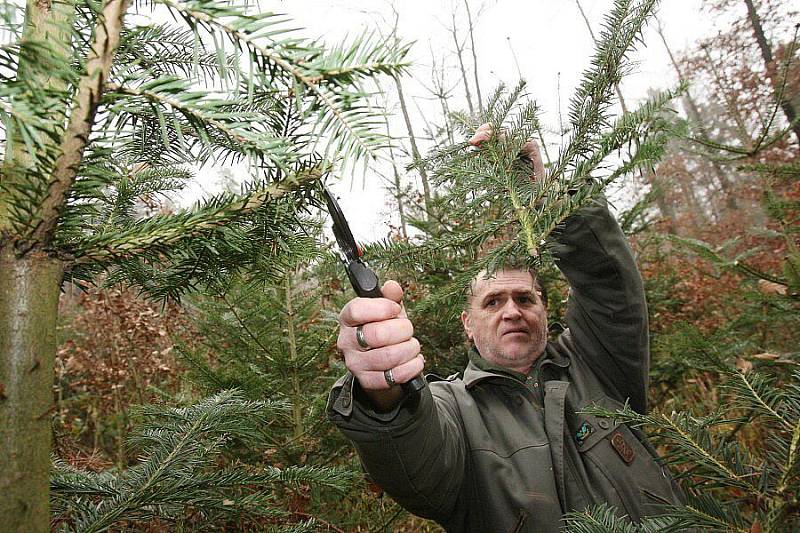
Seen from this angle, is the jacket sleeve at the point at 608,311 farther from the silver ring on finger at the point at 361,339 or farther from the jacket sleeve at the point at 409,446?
the silver ring on finger at the point at 361,339

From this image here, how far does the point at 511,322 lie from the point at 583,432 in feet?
2.68

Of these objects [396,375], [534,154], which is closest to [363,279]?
[396,375]

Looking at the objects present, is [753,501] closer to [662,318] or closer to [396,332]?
[396,332]

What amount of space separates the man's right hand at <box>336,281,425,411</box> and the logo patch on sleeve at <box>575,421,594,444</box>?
1.66m

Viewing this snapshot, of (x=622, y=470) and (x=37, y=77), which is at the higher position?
(x=37, y=77)

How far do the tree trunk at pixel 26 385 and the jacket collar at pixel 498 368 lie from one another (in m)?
2.39

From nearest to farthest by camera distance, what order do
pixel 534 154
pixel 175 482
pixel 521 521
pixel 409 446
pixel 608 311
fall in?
1. pixel 175 482
2. pixel 534 154
3. pixel 409 446
4. pixel 521 521
5. pixel 608 311

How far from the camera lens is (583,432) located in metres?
2.59

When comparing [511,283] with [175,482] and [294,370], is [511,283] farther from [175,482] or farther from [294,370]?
[175,482]

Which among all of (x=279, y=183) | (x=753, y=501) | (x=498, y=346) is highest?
(x=279, y=183)

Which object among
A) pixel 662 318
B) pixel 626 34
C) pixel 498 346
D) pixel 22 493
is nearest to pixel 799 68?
pixel 662 318

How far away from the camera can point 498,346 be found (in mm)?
3055

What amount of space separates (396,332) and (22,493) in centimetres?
84

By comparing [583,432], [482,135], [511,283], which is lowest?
[583,432]
